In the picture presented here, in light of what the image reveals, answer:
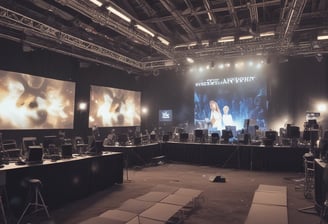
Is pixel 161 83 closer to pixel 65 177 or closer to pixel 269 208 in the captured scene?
pixel 65 177

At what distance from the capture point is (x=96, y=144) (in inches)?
249

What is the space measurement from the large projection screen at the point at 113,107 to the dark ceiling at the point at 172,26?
71.1 inches

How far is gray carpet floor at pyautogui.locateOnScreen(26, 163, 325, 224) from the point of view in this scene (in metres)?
4.62

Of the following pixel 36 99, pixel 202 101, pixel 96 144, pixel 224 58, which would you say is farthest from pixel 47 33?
pixel 202 101

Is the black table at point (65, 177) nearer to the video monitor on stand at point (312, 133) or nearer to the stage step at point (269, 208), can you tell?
the stage step at point (269, 208)

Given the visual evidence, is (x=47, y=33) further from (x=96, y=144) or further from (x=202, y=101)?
(x=202, y=101)

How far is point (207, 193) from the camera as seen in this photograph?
6199mm

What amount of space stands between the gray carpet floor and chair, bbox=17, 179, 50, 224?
0.26 metres

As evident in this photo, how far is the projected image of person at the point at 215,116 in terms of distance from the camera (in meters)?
13.5

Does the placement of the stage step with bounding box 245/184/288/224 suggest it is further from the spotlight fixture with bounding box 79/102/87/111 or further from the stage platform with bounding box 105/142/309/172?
the spotlight fixture with bounding box 79/102/87/111

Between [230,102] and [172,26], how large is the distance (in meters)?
5.22

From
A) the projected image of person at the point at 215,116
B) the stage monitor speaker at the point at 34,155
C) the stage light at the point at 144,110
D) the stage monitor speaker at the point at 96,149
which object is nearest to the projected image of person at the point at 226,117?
the projected image of person at the point at 215,116

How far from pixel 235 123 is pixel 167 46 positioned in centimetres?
501

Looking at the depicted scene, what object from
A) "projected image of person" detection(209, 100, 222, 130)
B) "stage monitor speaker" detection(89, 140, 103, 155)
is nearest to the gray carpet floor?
"stage monitor speaker" detection(89, 140, 103, 155)
